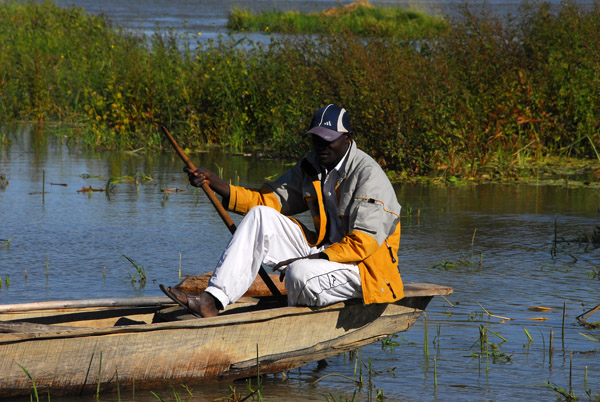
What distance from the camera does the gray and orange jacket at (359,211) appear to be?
5047 millimetres

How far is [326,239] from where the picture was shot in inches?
218

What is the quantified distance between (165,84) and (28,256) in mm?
6632

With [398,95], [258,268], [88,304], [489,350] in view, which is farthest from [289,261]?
[398,95]

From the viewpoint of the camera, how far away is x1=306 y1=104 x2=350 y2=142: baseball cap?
5312 mm

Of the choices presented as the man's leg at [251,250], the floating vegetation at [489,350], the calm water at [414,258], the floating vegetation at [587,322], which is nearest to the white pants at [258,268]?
the man's leg at [251,250]

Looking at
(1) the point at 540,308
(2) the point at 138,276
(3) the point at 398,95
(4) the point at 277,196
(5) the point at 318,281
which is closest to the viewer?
(5) the point at 318,281

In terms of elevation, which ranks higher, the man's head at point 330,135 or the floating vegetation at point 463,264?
the man's head at point 330,135

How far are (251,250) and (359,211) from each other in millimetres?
624

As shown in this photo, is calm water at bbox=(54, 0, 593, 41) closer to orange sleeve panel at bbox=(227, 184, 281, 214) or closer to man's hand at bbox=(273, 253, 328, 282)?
orange sleeve panel at bbox=(227, 184, 281, 214)

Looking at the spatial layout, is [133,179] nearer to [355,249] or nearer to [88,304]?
[88,304]

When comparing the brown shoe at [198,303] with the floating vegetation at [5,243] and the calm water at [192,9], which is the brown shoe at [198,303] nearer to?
the floating vegetation at [5,243]

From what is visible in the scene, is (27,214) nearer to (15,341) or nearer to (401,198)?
(401,198)

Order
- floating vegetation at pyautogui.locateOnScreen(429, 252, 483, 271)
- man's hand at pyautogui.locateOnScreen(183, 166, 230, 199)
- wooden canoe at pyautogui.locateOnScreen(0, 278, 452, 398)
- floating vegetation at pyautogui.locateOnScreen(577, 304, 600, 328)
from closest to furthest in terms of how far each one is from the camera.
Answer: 1. wooden canoe at pyautogui.locateOnScreen(0, 278, 452, 398)
2. man's hand at pyautogui.locateOnScreen(183, 166, 230, 199)
3. floating vegetation at pyautogui.locateOnScreen(577, 304, 600, 328)
4. floating vegetation at pyautogui.locateOnScreen(429, 252, 483, 271)

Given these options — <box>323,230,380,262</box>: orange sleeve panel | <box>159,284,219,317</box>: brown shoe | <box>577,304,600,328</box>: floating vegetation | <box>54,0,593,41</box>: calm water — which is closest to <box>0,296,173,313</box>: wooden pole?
<box>159,284,219,317</box>: brown shoe
